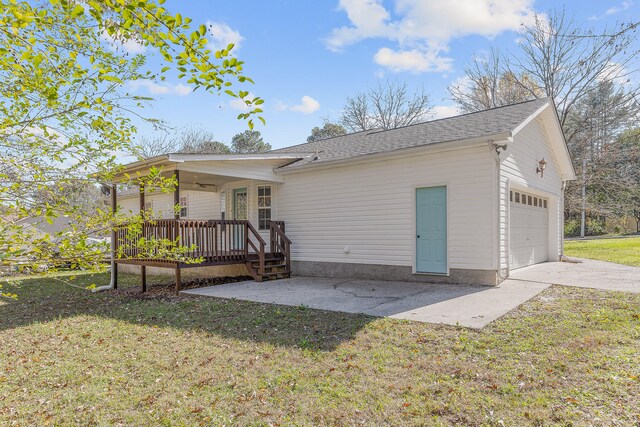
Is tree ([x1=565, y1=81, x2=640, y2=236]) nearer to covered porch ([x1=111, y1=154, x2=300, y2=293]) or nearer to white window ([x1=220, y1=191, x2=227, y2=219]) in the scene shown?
covered porch ([x1=111, y1=154, x2=300, y2=293])

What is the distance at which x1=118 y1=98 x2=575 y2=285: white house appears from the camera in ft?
26.7

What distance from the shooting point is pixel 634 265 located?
11.2 m

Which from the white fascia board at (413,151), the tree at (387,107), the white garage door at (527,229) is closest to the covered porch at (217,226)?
the white fascia board at (413,151)

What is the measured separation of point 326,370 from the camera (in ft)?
13.1

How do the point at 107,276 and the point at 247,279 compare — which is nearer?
the point at 247,279

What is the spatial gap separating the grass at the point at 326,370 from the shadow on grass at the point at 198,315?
0.16ft

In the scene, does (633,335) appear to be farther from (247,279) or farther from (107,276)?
(107,276)

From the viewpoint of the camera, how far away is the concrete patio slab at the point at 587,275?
7811 mm

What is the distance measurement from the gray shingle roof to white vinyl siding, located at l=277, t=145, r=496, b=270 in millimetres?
340

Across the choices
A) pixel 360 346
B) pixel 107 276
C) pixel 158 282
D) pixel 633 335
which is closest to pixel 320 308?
pixel 360 346

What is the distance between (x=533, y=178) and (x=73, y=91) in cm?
1087

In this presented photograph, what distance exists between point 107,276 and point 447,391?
12601 mm

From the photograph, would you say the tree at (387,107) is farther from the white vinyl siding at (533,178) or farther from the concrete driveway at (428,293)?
the concrete driveway at (428,293)

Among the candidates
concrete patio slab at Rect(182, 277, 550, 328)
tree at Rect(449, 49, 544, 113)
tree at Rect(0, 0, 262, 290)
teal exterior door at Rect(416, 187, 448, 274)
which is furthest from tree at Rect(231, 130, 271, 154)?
tree at Rect(0, 0, 262, 290)
